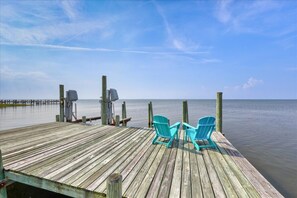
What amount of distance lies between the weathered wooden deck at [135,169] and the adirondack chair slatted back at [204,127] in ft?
1.47

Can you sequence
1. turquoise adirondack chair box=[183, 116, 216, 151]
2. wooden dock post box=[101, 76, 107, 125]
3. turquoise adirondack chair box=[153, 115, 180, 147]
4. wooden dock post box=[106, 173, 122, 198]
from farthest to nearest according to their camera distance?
wooden dock post box=[101, 76, 107, 125], turquoise adirondack chair box=[153, 115, 180, 147], turquoise adirondack chair box=[183, 116, 216, 151], wooden dock post box=[106, 173, 122, 198]

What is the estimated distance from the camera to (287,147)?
31.9 ft

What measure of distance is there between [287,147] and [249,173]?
390 inches

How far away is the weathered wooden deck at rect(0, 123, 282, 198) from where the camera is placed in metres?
2.37

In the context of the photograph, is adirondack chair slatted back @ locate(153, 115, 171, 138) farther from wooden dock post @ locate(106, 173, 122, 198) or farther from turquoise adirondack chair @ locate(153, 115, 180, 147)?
wooden dock post @ locate(106, 173, 122, 198)

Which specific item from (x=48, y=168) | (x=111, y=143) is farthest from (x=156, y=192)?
(x=111, y=143)

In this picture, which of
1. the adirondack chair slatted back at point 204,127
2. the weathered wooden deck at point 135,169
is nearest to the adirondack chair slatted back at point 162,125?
the weathered wooden deck at point 135,169

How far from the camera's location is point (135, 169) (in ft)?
9.97

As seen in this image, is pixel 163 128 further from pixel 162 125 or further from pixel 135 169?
pixel 135 169

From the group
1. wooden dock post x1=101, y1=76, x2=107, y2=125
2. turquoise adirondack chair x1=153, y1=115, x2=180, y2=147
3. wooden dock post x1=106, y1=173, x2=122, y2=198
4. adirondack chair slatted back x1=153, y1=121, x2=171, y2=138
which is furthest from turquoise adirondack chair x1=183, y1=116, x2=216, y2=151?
wooden dock post x1=101, y1=76, x2=107, y2=125

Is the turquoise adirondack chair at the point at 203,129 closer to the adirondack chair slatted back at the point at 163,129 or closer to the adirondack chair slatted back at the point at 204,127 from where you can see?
the adirondack chair slatted back at the point at 204,127

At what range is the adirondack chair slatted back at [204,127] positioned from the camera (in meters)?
4.37

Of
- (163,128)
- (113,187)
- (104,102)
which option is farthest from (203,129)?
(104,102)

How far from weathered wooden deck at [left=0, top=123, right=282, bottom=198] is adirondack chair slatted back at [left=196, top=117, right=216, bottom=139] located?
0.45 meters
